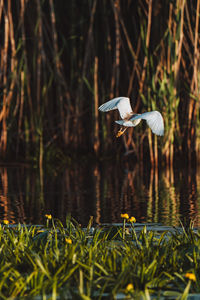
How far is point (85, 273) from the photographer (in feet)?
9.77

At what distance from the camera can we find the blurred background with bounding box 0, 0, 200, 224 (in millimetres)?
7867

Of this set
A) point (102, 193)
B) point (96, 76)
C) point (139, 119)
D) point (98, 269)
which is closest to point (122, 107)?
point (139, 119)

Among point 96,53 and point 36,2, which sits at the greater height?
point 36,2

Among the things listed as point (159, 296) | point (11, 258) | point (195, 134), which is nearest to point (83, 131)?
point (195, 134)

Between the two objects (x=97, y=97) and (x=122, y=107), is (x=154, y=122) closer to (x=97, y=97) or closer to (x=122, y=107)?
(x=122, y=107)

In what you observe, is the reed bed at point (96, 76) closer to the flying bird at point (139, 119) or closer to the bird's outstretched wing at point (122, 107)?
the bird's outstretched wing at point (122, 107)

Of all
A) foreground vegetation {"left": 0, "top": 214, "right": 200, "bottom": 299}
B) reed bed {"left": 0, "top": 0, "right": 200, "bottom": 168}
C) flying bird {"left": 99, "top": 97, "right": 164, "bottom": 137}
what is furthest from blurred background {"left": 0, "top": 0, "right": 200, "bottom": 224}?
foreground vegetation {"left": 0, "top": 214, "right": 200, "bottom": 299}

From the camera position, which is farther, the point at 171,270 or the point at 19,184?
the point at 19,184

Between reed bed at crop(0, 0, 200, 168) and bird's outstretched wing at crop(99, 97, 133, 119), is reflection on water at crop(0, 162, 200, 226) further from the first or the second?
bird's outstretched wing at crop(99, 97, 133, 119)

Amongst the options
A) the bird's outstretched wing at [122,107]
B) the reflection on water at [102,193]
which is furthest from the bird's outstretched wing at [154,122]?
the reflection on water at [102,193]

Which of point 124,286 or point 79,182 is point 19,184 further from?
point 124,286

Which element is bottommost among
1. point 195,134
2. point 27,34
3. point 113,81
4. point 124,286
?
point 124,286

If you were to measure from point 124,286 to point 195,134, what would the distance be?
5860 millimetres

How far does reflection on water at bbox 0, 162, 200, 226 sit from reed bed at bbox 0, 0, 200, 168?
0.47 m
